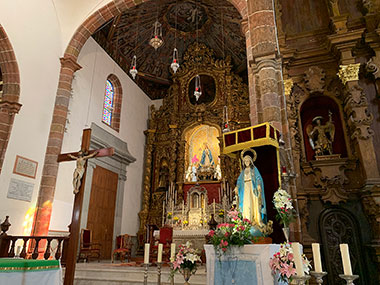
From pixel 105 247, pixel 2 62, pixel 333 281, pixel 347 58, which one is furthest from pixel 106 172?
pixel 347 58

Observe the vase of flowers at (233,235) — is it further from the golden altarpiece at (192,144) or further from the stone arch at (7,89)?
the golden altarpiece at (192,144)

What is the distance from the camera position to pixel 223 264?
4254mm

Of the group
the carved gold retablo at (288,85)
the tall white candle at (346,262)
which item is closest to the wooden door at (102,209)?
the carved gold retablo at (288,85)

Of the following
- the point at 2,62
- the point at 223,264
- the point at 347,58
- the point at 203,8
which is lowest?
the point at 223,264

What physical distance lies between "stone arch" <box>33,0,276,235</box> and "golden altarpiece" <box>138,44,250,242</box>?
5.31 m

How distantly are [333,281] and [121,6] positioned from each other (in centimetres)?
1046

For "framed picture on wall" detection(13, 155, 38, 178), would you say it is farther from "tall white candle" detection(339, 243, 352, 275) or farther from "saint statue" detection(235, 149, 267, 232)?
"tall white candle" detection(339, 243, 352, 275)

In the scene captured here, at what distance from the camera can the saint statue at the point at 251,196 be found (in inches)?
189

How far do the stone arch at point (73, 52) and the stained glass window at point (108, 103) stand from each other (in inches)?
111

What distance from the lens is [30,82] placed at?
7902 mm

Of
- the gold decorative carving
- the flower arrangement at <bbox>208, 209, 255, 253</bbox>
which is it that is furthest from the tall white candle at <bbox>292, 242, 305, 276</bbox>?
the gold decorative carving

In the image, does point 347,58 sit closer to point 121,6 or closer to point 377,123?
point 377,123

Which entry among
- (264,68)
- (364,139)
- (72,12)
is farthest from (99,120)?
(364,139)

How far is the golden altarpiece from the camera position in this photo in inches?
481
